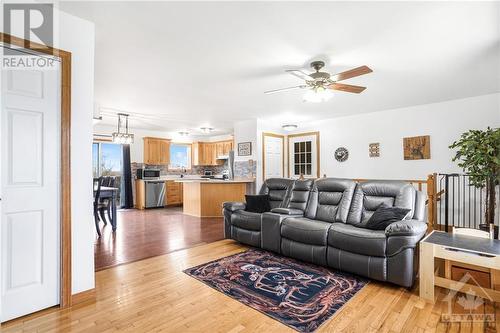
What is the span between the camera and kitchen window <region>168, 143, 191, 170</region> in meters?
9.02

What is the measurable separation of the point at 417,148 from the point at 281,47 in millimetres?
4103

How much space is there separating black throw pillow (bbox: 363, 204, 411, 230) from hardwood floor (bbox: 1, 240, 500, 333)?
0.61 metres

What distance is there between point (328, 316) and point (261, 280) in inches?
32.9

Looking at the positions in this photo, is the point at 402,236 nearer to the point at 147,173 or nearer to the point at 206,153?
the point at 147,173

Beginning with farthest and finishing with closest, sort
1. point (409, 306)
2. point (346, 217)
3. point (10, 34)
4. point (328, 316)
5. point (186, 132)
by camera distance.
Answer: point (186, 132), point (346, 217), point (409, 306), point (328, 316), point (10, 34)

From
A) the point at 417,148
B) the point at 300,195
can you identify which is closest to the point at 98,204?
the point at 300,195

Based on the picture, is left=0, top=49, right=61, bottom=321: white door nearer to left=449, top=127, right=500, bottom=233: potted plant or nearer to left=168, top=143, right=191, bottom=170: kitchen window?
left=449, top=127, right=500, bottom=233: potted plant

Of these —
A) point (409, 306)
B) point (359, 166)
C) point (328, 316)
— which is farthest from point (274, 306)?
point (359, 166)

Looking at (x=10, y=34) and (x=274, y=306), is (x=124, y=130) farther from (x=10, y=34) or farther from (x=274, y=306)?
(x=274, y=306)

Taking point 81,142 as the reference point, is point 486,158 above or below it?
below

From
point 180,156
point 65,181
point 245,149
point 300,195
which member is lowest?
point 300,195

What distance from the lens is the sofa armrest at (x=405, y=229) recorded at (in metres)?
2.46

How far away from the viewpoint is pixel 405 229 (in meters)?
2.47

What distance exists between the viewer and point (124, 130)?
7.65 meters
